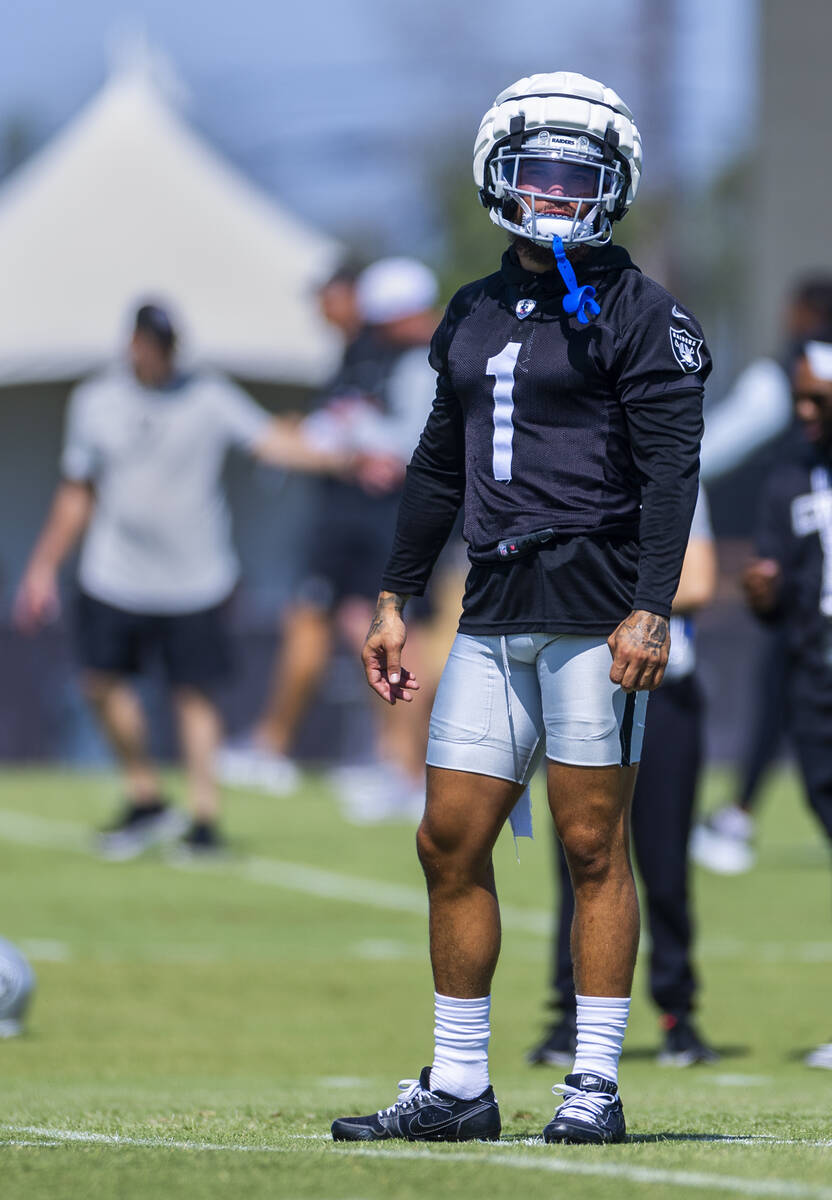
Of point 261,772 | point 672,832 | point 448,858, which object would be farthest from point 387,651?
point 261,772

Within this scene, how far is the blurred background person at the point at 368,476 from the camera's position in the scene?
11961 mm

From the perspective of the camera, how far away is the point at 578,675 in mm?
4598

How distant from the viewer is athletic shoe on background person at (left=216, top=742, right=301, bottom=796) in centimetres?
1405

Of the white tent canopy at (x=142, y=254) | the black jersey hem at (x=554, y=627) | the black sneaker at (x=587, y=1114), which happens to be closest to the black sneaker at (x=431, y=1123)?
the black sneaker at (x=587, y=1114)

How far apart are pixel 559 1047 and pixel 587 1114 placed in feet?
6.91

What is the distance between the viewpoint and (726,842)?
11039 millimetres

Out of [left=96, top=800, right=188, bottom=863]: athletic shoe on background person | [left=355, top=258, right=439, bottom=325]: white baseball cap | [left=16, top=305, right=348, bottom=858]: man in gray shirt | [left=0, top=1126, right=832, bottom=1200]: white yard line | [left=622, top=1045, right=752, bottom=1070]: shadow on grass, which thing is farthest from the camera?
[left=355, top=258, right=439, bottom=325]: white baseball cap

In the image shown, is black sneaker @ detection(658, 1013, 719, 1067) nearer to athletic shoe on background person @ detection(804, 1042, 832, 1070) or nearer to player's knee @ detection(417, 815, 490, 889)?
athletic shoe on background person @ detection(804, 1042, 832, 1070)

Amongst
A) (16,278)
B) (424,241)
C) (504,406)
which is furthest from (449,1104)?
(424,241)

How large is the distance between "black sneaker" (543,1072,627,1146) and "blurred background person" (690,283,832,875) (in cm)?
252

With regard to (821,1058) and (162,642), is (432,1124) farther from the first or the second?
(162,642)

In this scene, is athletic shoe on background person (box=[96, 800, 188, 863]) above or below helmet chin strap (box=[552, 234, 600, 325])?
below

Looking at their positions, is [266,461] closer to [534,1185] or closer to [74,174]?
[534,1185]

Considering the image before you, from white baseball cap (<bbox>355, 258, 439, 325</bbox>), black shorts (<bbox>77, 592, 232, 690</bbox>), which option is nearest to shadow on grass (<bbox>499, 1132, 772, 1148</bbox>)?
black shorts (<bbox>77, 592, 232, 690</bbox>)
